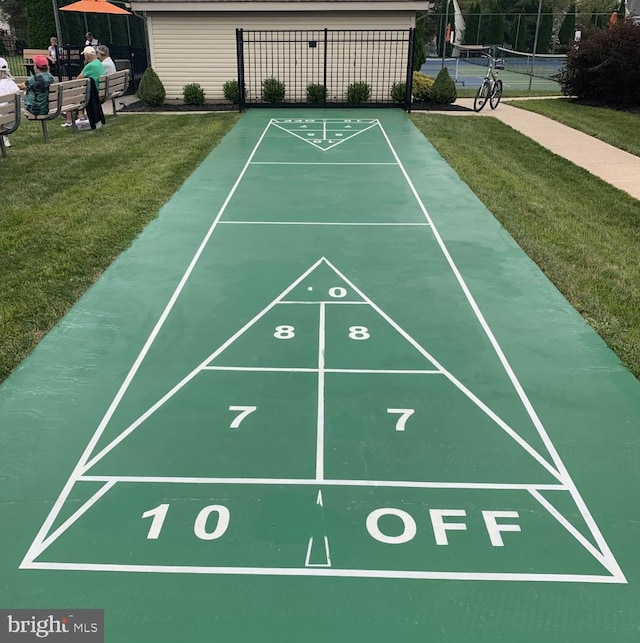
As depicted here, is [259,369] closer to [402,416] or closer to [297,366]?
[297,366]

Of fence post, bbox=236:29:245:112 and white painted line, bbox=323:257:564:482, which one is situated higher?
fence post, bbox=236:29:245:112

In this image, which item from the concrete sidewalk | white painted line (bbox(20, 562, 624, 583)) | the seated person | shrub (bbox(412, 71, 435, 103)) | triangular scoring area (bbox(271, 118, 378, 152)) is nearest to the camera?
white painted line (bbox(20, 562, 624, 583))

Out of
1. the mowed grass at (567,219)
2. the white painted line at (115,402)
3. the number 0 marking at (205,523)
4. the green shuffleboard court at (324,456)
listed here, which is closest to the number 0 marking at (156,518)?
the green shuffleboard court at (324,456)

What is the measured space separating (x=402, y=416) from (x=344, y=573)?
1.40 m

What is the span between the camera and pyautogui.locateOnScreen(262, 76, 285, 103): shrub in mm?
18703

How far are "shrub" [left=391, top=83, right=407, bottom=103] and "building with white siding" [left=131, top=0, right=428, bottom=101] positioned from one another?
73.6 inches

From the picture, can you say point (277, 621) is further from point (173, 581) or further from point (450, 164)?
A: point (450, 164)

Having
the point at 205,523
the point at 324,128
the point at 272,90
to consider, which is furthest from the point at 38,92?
the point at 205,523

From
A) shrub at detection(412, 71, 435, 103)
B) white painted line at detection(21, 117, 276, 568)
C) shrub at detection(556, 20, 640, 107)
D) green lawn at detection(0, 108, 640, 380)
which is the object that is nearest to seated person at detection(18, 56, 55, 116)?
green lawn at detection(0, 108, 640, 380)

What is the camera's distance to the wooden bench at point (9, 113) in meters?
10.6

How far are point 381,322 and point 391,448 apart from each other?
5.89ft

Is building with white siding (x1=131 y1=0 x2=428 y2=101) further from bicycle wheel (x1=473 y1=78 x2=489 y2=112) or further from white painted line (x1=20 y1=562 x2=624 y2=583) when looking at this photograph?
Result: white painted line (x1=20 y1=562 x2=624 y2=583)

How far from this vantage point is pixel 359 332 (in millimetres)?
5312

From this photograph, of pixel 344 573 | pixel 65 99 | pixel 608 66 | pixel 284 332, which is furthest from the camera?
pixel 608 66
